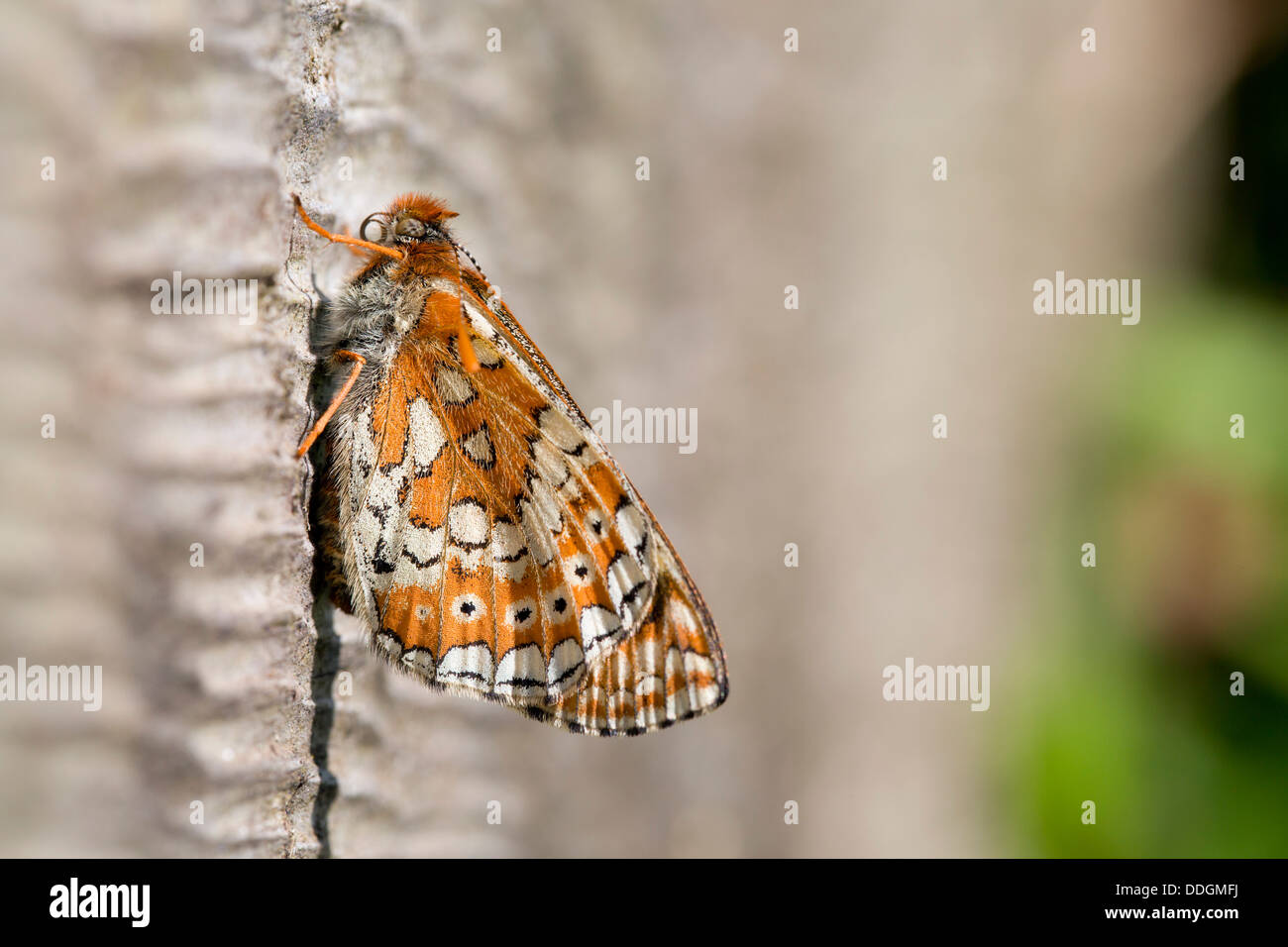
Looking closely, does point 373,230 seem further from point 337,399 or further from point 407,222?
point 337,399

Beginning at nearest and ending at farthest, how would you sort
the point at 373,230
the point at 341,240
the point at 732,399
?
the point at 341,240 < the point at 373,230 < the point at 732,399

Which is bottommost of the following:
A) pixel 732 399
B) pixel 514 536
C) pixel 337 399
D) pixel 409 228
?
pixel 514 536

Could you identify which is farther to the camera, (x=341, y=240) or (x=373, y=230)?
(x=373, y=230)

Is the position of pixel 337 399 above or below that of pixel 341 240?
below

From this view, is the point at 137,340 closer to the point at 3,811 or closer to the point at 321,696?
the point at 3,811

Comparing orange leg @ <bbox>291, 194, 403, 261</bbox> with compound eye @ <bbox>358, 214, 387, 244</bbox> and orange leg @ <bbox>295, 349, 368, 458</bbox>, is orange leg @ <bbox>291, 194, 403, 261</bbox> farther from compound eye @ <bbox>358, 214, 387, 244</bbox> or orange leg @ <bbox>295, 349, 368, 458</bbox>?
orange leg @ <bbox>295, 349, 368, 458</bbox>

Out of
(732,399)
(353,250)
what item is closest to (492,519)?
(353,250)

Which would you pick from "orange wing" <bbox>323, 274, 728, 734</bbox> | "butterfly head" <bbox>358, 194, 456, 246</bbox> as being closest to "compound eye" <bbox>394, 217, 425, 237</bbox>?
"butterfly head" <bbox>358, 194, 456, 246</bbox>

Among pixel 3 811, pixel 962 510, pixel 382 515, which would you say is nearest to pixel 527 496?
pixel 382 515

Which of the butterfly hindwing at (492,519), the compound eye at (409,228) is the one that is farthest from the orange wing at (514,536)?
the compound eye at (409,228)
